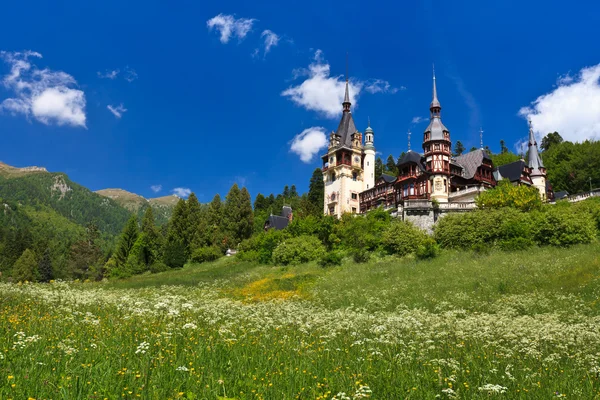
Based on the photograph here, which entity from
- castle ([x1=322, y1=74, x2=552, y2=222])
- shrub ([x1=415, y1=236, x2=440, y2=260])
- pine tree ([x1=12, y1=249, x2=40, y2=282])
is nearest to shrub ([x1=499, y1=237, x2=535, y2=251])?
shrub ([x1=415, y1=236, x2=440, y2=260])

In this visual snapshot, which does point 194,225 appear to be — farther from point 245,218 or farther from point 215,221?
point 245,218

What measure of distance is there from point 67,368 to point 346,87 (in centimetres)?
8006

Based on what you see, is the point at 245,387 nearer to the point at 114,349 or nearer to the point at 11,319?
the point at 114,349

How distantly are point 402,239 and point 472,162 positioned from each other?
88.8 ft

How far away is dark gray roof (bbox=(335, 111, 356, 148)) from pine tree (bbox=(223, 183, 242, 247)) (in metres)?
21.2

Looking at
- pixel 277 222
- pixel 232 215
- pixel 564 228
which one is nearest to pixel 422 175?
pixel 564 228

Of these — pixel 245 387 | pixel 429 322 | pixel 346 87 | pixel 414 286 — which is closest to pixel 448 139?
pixel 346 87

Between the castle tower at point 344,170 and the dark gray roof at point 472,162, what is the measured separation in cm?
1686

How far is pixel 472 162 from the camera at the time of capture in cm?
6081

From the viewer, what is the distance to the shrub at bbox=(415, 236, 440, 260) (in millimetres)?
36688

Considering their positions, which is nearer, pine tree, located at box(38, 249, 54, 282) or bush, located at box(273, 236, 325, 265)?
bush, located at box(273, 236, 325, 265)

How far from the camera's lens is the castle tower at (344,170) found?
6912cm

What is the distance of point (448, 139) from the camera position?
5809 cm

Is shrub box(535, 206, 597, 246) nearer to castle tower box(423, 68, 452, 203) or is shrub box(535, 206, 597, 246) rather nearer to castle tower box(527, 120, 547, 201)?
castle tower box(423, 68, 452, 203)
